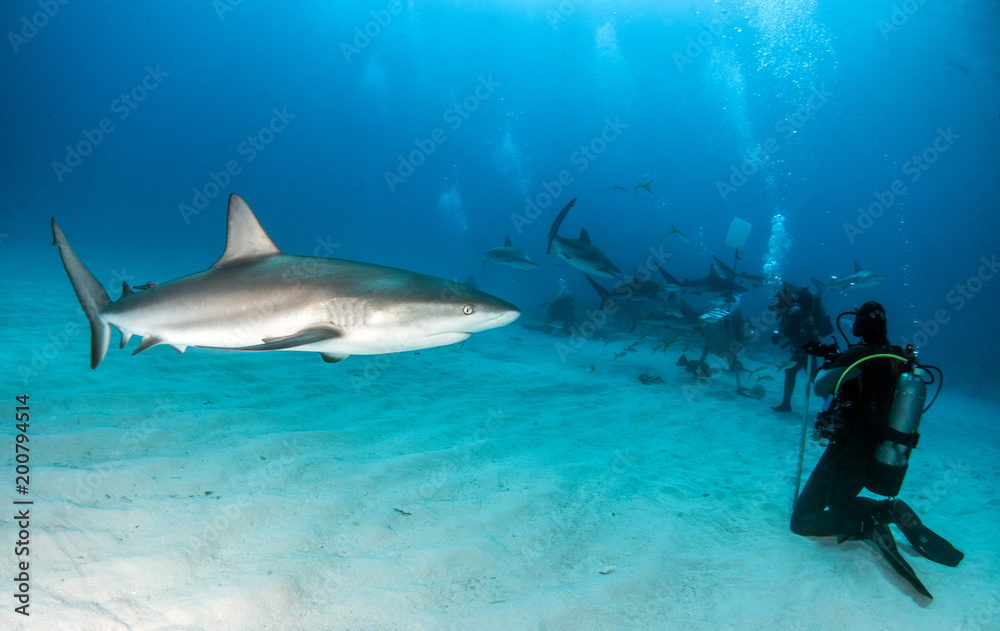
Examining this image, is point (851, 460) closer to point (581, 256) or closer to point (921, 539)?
point (921, 539)

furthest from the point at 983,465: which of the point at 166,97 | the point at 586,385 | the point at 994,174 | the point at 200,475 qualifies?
the point at 166,97

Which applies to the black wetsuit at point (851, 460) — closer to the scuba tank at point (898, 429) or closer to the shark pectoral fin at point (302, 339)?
the scuba tank at point (898, 429)

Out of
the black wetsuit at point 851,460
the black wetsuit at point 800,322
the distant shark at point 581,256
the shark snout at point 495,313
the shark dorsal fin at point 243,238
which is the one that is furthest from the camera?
the distant shark at point 581,256

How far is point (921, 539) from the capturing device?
3.42 metres

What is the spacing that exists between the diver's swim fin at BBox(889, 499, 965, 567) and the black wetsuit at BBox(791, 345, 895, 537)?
0.43 feet

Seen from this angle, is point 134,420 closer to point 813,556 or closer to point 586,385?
point 813,556

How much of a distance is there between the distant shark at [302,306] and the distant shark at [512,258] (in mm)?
7477

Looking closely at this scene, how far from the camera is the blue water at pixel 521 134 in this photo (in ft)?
200

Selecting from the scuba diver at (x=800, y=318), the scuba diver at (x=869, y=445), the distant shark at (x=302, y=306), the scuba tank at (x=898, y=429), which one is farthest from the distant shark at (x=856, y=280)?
the distant shark at (x=302, y=306)

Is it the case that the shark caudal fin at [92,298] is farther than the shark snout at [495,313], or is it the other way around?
the shark caudal fin at [92,298]

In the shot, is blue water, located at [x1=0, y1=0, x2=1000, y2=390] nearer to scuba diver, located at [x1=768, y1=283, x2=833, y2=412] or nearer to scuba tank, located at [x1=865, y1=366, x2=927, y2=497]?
scuba diver, located at [x1=768, y1=283, x2=833, y2=412]

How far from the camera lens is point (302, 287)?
252cm

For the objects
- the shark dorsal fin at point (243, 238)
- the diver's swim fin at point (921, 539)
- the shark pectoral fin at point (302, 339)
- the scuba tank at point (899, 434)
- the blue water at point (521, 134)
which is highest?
the blue water at point (521, 134)

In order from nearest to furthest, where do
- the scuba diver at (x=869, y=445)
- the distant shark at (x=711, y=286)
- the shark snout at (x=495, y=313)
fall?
the shark snout at (x=495, y=313)
the scuba diver at (x=869, y=445)
the distant shark at (x=711, y=286)
